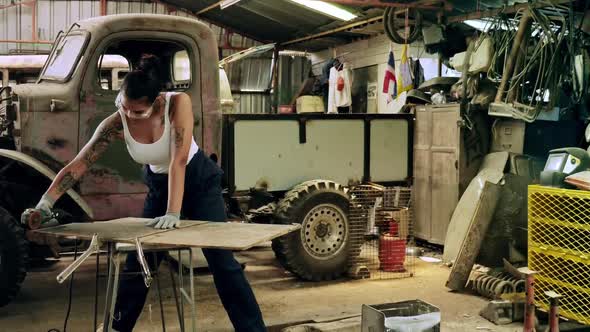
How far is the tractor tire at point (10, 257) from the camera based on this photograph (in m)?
4.62

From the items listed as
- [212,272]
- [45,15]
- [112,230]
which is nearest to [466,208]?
[212,272]

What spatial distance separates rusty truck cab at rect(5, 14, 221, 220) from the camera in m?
5.14

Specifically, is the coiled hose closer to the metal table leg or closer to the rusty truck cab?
the rusty truck cab

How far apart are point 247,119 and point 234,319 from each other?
2588 millimetres

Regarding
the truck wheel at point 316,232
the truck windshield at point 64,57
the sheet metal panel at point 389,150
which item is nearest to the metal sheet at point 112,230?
the truck windshield at point 64,57

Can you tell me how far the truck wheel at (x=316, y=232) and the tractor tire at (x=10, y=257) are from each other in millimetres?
2176

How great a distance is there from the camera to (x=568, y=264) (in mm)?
4598

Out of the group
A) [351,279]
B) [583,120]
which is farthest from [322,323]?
[583,120]

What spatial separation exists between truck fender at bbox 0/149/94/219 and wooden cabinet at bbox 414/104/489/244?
374cm

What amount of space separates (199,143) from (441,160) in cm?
286

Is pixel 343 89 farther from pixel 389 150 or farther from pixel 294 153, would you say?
pixel 294 153

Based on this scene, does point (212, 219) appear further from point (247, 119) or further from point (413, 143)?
point (413, 143)

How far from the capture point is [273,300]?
5.39 metres

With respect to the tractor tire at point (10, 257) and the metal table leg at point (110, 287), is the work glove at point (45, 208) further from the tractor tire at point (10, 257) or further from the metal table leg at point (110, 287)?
the tractor tire at point (10, 257)
